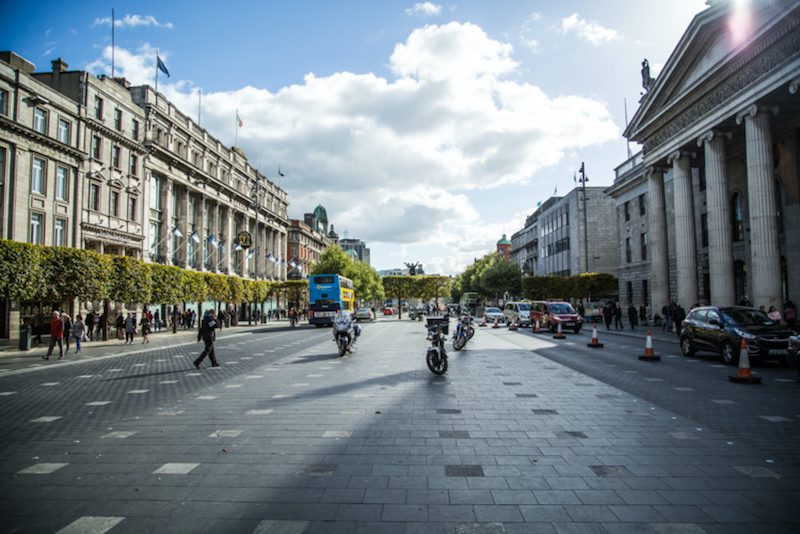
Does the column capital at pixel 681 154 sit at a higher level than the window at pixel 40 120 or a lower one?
lower

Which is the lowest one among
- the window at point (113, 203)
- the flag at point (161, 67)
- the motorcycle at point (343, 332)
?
the motorcycle at point (343, 332)

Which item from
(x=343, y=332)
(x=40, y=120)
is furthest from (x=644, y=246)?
(x=40, y=120)

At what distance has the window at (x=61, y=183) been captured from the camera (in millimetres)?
29656

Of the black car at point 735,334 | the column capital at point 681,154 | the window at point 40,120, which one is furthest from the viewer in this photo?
the window at point 40,120

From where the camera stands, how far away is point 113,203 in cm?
3497

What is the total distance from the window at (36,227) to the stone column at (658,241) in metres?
39.4

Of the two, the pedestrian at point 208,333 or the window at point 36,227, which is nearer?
the pedestrian at point 208,333

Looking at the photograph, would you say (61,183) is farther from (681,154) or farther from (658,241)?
(658,241)

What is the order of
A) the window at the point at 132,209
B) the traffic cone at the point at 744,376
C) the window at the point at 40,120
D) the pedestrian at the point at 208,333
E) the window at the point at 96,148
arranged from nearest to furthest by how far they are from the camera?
the traffic cone at the point at 744,376 → the pedestrian at the point at 208,333 → the window at the point at 40,120 → the window at the point at 96,148 → the window at the point at 132,209

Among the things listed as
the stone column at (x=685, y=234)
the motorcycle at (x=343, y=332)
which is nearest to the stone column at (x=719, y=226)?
the stone column at (x=685, y=234)

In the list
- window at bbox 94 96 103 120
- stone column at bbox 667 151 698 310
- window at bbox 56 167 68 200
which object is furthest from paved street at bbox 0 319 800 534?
window at bbox 94 96 103 120

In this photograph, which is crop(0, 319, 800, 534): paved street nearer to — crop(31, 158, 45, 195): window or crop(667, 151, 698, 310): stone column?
crop(667, 151, 698, 310): stone column

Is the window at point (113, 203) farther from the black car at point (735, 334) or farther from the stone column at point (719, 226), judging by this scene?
the stone column at point (719, 226)

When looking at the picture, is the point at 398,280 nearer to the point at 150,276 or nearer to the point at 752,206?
the point at 150,276
